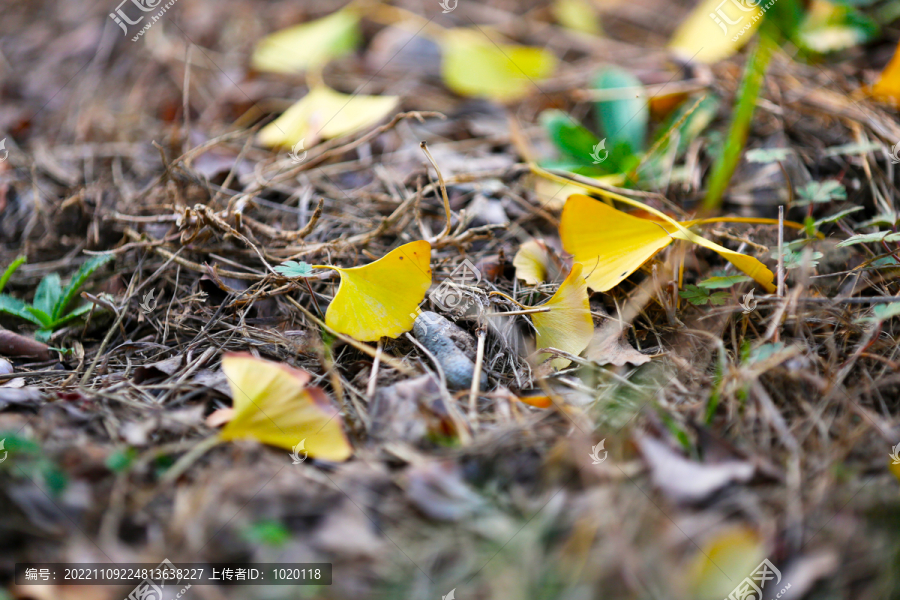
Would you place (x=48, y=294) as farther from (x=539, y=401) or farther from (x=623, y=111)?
(x=623, y=111)

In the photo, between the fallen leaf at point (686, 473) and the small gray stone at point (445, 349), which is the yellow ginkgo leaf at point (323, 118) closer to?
the small gray stone at point (445, 349)

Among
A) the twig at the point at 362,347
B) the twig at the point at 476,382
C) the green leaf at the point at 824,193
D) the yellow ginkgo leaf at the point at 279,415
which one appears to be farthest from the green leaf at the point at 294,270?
the green leaf at the point at 824,193

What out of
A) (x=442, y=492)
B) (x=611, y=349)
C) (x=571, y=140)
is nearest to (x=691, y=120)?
(x=571, y=140)

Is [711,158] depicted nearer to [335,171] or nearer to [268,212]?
[335,171]

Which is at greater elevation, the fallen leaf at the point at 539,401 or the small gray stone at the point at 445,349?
the small gray stone at the point at 445,349

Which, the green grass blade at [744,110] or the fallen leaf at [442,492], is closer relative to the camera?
the fallen leaf at [442,492]

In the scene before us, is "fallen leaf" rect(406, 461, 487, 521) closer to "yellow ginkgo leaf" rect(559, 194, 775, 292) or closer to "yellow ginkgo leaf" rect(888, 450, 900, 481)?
"yellow ginkgo leaf" rect(559, 194, 775, 292)
